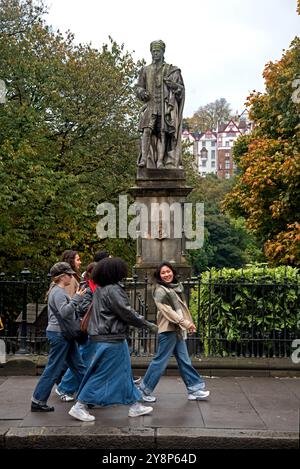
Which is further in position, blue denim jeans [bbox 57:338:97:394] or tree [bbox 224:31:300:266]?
tree [bbox 224:31:300:266]

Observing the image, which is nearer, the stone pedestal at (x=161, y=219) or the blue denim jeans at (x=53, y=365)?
the blue denim jeans at (x=53, y=365)

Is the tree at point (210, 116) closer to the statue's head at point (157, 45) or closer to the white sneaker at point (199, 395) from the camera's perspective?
the statue's head at point (157, 45)

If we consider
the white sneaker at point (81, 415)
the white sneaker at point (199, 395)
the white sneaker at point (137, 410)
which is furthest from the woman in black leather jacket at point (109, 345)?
the white sneaker at point (199, 395)

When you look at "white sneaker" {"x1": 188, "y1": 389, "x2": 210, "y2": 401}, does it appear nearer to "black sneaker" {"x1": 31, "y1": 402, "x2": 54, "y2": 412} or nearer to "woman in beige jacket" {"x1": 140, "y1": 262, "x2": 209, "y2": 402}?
"woman in beige jacket" {"x1": 140, "y1": 262, "x2": 209, "y2": 402}

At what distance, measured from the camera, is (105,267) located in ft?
22.7

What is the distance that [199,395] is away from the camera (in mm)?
7965

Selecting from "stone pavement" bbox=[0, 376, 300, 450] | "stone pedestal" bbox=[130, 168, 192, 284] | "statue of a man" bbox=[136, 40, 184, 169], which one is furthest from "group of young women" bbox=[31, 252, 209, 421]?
"statue of a man" bbox=[136, 40, 184, 169]

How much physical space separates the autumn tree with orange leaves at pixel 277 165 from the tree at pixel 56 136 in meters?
5.43

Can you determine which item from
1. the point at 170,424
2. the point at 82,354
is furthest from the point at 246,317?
the point at 170,424

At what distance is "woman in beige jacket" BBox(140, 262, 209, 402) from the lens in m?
7.73

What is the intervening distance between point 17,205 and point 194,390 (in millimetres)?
13349

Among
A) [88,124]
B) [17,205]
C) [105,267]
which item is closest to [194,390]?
[105,267]

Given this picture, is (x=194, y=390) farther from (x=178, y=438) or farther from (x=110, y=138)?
(x=110, y=138)

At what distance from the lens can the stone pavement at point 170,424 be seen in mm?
6465
